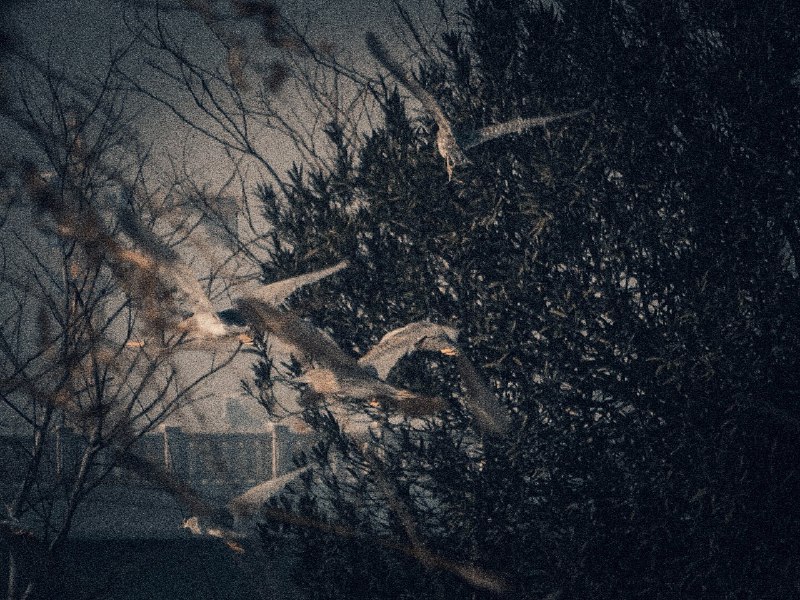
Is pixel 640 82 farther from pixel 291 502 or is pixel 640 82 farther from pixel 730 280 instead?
pixel 291 502

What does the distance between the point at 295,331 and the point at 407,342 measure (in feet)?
5.03

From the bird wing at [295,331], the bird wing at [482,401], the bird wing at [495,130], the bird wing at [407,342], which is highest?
the bird wing at [495,130]

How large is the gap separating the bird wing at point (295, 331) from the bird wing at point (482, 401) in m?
1.05

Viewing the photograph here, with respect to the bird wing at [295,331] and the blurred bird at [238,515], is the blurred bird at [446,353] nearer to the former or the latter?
the bird wing at [295,331]

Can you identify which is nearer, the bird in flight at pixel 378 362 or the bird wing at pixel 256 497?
the bird in flight at pixel 378 362

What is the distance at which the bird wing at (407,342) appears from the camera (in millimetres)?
4652

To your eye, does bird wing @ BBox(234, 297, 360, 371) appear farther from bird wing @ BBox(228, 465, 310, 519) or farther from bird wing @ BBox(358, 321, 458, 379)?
bird wing @ BBox(228, 465, 310, 519)

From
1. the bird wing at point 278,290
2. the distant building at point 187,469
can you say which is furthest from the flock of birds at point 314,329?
the distant building at point 187,469

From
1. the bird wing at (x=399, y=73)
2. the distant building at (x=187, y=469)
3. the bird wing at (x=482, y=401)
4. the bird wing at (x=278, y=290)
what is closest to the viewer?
the bird wing at (x=399, y=73)

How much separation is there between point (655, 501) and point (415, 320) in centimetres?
267

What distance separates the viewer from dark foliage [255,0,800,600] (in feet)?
16.2

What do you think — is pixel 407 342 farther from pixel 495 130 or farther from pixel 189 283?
pixel 495 130

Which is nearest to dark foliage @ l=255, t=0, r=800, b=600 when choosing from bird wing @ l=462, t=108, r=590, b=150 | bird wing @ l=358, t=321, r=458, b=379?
bird wing @ l=462, t=108, r=590, b=150

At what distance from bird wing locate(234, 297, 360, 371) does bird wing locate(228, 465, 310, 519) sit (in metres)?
1.49
